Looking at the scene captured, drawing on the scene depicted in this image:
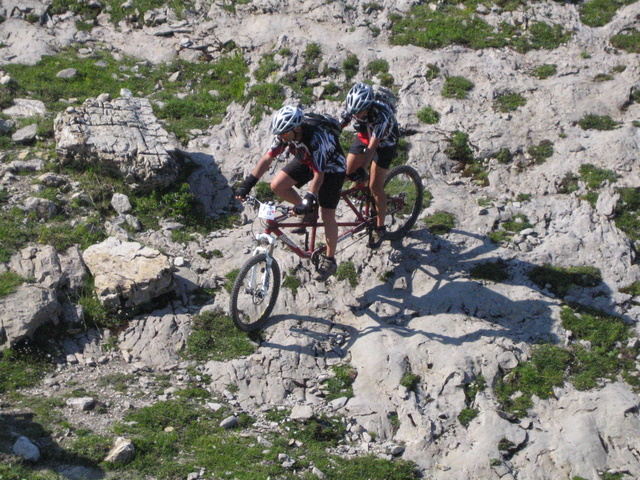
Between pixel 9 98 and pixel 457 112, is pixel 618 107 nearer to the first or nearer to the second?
pixel 457 112

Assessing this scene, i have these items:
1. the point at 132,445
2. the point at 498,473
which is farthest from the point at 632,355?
the point at 132,445

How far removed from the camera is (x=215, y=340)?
25.3 feet

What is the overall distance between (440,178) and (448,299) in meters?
3.31

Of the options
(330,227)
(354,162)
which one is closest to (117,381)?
(330,227)

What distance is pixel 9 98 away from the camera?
459 inches

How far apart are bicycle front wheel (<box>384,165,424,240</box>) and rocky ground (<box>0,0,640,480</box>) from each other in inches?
10.1

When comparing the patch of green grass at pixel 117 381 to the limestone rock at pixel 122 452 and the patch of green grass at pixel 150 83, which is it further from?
the patch of green grass at pixel 150 83

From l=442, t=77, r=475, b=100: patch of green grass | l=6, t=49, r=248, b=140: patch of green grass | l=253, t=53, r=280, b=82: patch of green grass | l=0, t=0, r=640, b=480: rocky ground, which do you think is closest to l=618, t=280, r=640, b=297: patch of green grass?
l=0, t=0, r=640, b=480: rocky ground

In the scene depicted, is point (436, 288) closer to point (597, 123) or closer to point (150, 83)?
point (597, 123)

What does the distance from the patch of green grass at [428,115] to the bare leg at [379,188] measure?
3.62 metres

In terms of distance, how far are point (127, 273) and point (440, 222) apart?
5.27 metres

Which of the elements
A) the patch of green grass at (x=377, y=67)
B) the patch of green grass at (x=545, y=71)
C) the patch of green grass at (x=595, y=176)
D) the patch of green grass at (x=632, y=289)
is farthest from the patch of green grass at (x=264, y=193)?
the patch of green grass at (x=545, y=71)

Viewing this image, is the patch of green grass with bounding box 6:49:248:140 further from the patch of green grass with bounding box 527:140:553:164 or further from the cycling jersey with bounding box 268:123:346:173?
the patch of green grass with bounding box 527:140:553:164

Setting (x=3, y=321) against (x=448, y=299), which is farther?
(x=448, y=299)
